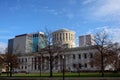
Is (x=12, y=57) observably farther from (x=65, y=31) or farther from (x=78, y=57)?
(x=65, y=31)

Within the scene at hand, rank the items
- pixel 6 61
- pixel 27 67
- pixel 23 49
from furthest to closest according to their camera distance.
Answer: pixel 23 49
pixel 27 67
pixel 6 61

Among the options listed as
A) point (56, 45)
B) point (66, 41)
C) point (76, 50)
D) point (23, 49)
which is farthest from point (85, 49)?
point (23, 49)

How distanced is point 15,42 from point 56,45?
128 metres

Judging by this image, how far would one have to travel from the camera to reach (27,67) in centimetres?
15000

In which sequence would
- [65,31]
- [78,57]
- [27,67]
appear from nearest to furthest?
1. [78,57]
2. [27,67]
3. [65,31]

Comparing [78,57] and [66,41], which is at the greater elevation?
[66,41]

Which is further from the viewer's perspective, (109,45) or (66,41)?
(66,41)

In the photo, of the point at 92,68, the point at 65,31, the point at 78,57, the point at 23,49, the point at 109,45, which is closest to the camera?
the point at 109,45

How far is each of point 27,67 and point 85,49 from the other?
4597 cm

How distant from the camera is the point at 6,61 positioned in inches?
3049

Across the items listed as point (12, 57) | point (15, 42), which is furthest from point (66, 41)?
point (12, 57)

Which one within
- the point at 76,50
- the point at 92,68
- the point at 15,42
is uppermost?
the point at 15,42

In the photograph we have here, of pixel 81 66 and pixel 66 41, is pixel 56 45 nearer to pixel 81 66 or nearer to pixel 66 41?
pixel 81 66

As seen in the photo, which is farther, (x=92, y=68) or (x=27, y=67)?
(x=27, y=67)
